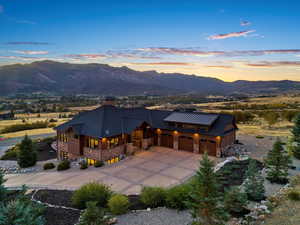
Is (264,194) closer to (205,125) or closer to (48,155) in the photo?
(205,125)

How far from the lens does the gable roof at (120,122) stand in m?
19.8

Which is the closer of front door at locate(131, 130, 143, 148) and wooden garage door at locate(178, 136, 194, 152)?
wooden garage door at locate(178, 136, 194, 152)

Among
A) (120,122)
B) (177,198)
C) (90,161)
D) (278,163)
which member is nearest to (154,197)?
(177,198)

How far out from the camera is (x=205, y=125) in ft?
67.0

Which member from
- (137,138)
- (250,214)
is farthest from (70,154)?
(250,214)

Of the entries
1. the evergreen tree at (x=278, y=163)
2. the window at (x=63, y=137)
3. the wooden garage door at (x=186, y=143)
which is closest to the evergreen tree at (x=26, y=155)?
the window at (x=63, y=137)

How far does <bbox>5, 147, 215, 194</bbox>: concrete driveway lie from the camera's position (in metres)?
14.3

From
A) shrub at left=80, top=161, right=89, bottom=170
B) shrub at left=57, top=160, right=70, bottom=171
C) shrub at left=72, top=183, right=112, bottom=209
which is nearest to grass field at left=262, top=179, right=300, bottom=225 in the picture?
shrub at left=72, top=183, right=112, bottom=209

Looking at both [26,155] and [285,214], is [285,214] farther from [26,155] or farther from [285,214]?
[26,155]

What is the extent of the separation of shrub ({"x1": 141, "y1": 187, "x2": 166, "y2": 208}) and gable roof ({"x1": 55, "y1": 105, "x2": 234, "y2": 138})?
9.34m

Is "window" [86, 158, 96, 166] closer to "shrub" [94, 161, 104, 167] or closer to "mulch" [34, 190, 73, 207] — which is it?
"shrub" [94, 161, 104, 167]

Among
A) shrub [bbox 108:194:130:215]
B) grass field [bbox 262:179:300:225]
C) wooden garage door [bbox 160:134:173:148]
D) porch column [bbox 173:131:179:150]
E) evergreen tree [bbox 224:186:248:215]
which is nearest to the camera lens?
grass field [bbox 262:179:300:225]

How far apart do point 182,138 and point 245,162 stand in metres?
7.13

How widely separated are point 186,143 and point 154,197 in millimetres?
12550
